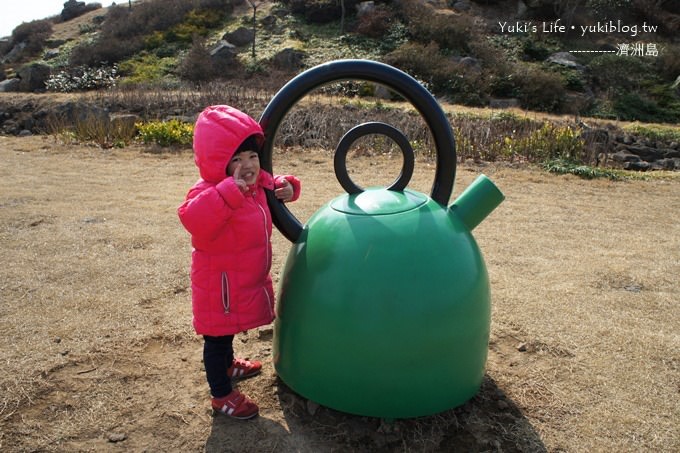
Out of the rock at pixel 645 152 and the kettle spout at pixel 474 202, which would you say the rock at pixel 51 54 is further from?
the kettle spout at pixel 474 202

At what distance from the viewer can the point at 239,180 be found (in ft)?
7.39

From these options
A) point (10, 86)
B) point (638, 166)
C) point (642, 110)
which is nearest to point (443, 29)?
point (642, 110)

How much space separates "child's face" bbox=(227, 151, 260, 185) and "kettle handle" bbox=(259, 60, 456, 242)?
0.16 meters

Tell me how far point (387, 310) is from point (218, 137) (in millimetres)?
996

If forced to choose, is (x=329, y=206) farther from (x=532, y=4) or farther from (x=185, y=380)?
(x=532, y=4)

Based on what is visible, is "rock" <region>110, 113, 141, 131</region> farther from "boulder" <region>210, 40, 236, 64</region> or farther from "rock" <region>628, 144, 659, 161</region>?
"boulder" <region>210, 40, 236, 64</region>

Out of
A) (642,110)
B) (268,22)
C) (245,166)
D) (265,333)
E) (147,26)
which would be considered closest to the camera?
Answer: (245,166)

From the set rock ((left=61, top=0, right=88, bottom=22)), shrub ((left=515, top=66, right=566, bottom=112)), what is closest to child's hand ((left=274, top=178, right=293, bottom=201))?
shrub ((left=515, top=66, right=566, bottom=112))

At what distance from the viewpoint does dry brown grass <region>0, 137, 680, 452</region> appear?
2.50 m

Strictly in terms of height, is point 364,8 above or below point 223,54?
above

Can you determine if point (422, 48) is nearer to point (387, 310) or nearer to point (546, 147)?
point (546, 147)

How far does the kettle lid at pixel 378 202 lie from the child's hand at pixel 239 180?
0.44 meters

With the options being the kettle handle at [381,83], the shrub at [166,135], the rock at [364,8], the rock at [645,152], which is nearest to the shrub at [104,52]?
the rock at [364,8]

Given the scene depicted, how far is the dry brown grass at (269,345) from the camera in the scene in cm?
250
